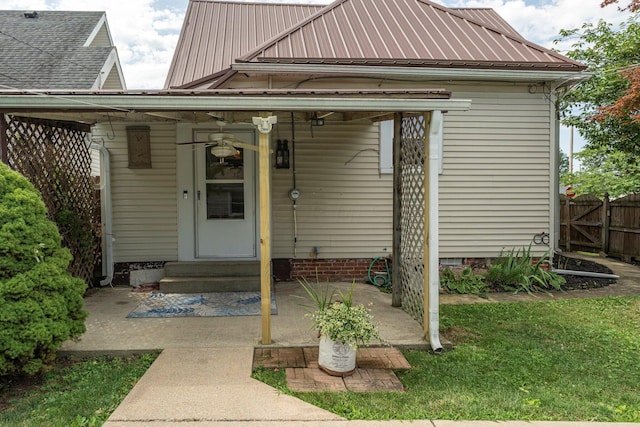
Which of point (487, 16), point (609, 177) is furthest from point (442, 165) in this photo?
point (609, 177)

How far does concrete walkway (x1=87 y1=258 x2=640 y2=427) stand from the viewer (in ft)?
9.61

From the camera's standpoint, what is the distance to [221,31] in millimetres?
8859

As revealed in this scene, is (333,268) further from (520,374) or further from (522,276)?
(520,374)

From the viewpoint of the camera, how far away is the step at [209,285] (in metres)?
6.28

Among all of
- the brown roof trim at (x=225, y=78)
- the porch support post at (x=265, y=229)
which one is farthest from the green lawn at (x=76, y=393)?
the brown roof trim at (x=225, y=78)

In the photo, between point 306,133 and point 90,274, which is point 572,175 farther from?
point 90,274

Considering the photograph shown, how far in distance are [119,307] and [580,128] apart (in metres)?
12.9

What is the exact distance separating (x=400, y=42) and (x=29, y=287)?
629 cm

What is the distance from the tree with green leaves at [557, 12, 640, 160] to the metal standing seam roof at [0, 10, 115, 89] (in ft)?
38.3

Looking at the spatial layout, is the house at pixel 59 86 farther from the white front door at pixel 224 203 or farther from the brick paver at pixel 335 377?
the brick paver at pixel 335 377

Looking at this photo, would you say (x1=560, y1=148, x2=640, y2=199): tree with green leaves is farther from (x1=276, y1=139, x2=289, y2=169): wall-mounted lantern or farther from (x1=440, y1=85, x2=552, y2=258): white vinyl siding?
(x1=276, y1=139, x2=289, y2=169): wall-mounted lantern

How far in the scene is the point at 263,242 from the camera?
420 centimetres

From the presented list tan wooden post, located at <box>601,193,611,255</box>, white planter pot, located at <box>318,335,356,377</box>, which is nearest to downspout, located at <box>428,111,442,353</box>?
white planter pot, located at <box>318,335,356,377</box>

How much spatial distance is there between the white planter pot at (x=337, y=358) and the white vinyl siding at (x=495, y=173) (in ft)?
13.6
